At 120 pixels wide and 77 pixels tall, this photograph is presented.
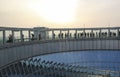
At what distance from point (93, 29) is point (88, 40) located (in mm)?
2927

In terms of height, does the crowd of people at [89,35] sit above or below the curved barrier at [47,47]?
above

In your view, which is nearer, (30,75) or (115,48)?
(30,75)

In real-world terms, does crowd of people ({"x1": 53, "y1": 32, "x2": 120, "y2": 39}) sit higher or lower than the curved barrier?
higher

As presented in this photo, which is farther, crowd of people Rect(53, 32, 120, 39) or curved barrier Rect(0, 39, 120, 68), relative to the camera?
crowd of people Rect(53, 32, 120, 39)

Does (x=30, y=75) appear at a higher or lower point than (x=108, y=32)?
lower

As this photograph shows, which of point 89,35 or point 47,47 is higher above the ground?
point 89,35

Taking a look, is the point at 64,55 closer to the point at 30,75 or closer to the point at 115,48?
the point at 115,48

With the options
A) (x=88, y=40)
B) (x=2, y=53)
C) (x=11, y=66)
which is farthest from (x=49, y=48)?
(x=2, y=53)

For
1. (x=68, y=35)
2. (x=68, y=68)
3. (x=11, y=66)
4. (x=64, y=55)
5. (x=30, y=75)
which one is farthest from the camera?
(x=64, y=55)

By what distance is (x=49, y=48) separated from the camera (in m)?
47.8

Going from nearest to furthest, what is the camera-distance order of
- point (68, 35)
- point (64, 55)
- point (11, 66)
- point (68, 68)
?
point (11, 66) → point (68, 68) → point (68, 35) → point (64, 55)

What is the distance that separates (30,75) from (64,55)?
82.5 ft

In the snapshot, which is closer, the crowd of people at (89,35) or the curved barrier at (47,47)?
the curved barrier at (47,47)

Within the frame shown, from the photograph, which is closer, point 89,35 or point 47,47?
point 47,47
